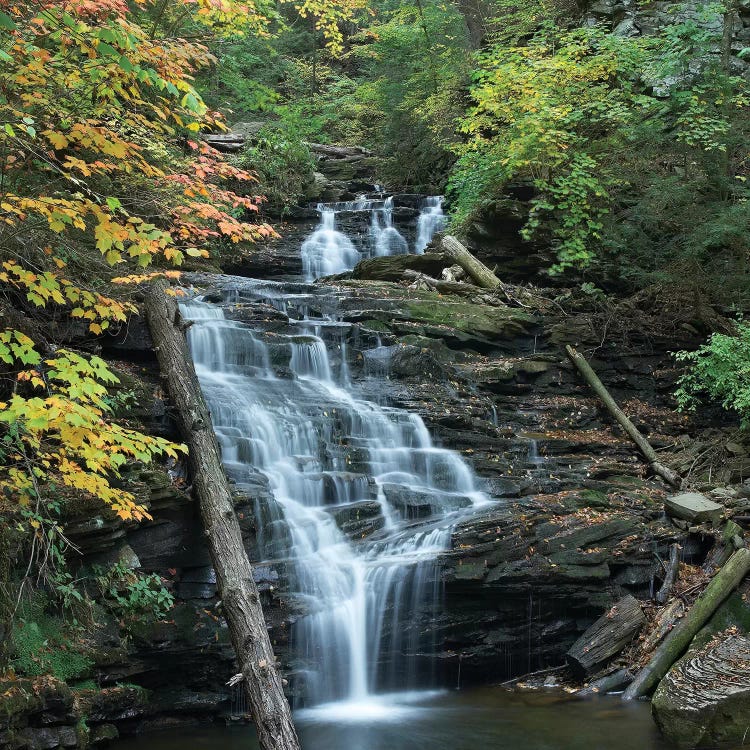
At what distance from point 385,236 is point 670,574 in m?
11.8

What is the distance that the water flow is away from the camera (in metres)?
7.55

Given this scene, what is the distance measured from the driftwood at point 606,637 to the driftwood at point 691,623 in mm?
404

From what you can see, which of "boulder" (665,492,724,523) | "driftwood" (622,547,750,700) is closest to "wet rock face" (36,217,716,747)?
"boulder" (665,492,724,523)

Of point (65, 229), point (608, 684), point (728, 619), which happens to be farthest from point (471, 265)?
point (65, 229)

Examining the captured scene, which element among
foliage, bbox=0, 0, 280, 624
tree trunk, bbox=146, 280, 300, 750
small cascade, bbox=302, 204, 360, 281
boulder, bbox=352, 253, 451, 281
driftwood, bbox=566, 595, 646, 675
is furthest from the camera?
small cascade, bbox=302, 204, 360, 281

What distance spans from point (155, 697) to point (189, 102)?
534 centimetres

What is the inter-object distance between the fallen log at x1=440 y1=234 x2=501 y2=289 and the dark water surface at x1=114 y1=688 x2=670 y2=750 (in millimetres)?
8837

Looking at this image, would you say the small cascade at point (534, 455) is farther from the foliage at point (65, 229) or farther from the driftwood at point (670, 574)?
the foliage at point (65, 229)

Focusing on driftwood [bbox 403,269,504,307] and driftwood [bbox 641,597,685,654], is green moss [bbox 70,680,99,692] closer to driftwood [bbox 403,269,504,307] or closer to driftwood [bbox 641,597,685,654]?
driftwood [bbox 641,597,685,654]

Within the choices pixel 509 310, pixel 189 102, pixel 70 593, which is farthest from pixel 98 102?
pixel 509 310

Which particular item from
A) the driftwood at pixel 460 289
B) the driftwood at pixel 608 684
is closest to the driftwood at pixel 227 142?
the driftwood at pixel 460 289

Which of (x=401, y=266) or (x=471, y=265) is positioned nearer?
(x=471, y=265)

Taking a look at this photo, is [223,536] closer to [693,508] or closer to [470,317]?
[693,508]

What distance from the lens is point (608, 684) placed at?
7.50 meters
